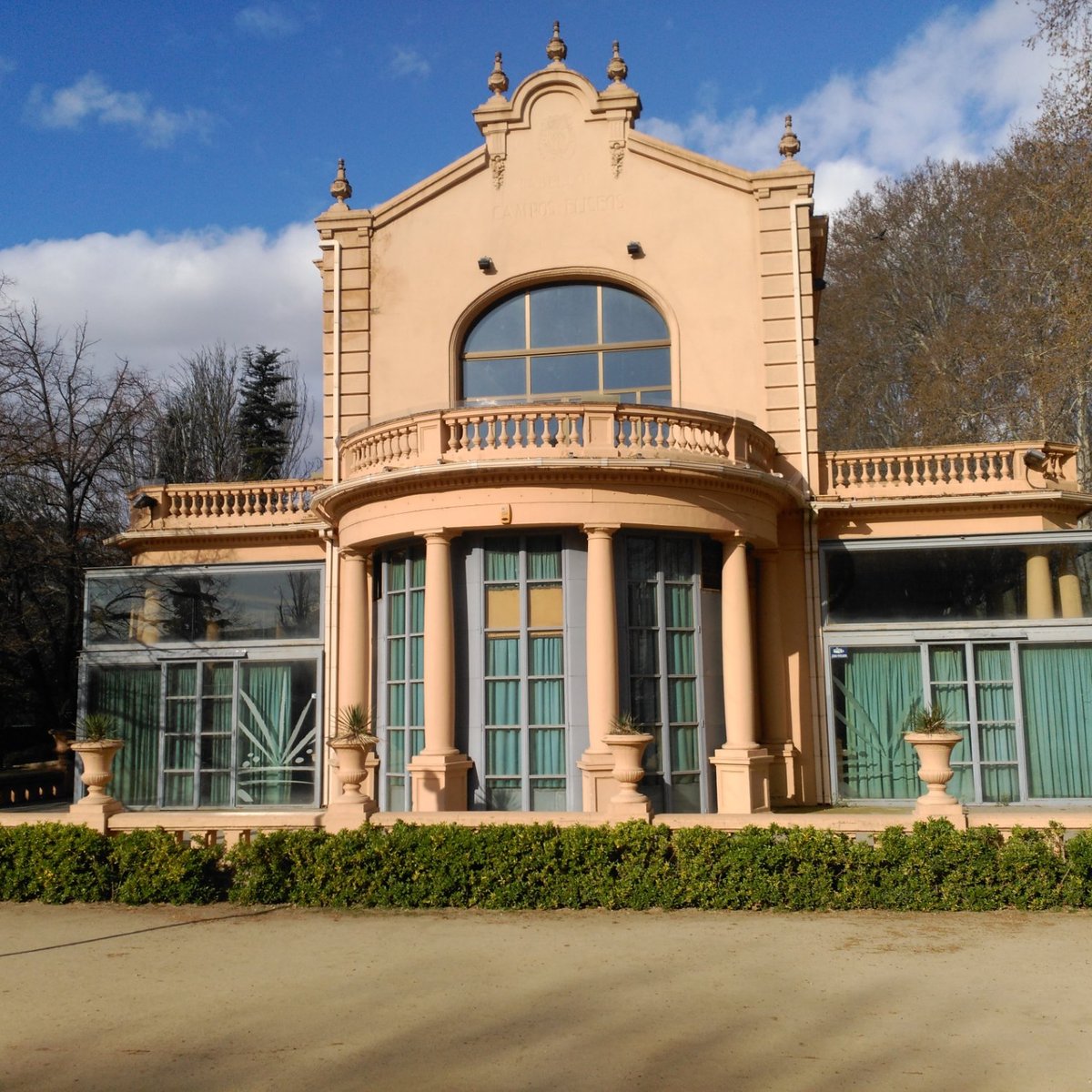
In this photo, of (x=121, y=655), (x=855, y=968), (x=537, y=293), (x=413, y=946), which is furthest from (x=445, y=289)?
(x=855, y=968)

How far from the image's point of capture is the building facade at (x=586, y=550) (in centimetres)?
1462

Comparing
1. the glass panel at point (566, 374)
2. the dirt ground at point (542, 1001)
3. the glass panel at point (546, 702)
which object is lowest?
the dirt ground at point (542, 1001)

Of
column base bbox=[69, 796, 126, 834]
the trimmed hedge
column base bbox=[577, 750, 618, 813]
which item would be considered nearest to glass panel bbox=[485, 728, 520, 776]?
column base bbox=[577, 750, 618, 813]

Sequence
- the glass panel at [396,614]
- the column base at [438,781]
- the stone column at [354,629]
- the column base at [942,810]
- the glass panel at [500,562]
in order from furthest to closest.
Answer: the stone column at [354,629] → the glass panel at [396,614] → the glass panel at [500,562] → the column base at [438,781] → the column base at [942,810]

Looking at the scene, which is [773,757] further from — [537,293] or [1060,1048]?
[1060,1048]

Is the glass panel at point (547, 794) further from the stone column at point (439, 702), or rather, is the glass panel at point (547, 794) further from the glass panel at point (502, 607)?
the glass panel at point (502, 607)

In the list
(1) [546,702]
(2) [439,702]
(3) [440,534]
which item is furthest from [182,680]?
(1) [546,702]

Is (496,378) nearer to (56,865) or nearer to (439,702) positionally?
(439,702)

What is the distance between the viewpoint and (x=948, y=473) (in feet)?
58.9

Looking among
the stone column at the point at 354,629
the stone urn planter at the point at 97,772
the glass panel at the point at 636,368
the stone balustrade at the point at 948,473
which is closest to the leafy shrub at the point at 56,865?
the stone urn planter at the point at 97,772

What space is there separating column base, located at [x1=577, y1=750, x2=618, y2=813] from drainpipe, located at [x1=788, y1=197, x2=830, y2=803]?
4.67 meters

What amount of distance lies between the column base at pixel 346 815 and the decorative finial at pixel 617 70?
519 inches

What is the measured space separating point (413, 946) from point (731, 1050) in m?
3.47

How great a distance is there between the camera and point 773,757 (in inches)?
652
